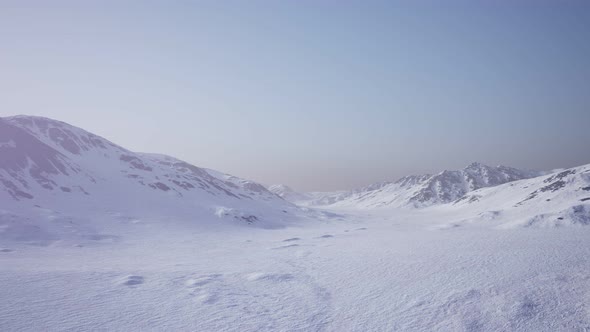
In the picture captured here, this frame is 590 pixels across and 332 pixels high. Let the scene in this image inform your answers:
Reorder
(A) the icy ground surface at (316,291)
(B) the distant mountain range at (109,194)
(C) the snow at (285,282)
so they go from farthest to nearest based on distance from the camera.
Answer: (B) the distant mountain range at (109,194)
(C) the snow at (285,282)
(A) the icy ground surface at (316,291)

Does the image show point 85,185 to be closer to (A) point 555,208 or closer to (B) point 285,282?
(B) point 285,282

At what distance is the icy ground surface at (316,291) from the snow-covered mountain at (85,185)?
1422 inches

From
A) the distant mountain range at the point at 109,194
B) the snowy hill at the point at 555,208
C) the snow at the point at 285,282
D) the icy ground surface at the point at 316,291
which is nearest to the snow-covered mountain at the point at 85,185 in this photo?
the distant mountain range at the point at 109,194

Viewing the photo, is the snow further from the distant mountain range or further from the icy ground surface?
the distant mountain range

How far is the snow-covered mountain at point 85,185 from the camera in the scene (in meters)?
67.5

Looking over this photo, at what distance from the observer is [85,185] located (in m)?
89.9

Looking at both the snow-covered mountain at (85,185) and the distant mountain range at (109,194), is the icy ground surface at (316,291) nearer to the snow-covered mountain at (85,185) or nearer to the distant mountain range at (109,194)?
the distant mountain range at (109,194)

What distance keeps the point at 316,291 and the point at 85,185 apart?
91.8 meters

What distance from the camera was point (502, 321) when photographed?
17.1 meters

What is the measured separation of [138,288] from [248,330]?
11.5 metres

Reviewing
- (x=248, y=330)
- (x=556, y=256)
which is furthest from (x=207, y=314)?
(x=556, y=256)

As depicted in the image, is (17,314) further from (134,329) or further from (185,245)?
(185,245)

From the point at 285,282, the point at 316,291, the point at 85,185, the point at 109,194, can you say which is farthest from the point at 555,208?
the point at 85,185

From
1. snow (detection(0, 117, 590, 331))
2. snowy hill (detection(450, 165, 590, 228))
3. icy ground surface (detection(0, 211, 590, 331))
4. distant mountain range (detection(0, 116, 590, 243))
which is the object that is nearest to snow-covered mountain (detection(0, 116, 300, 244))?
distant mountain range (detection(0, 116, 590, 243))
